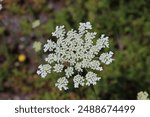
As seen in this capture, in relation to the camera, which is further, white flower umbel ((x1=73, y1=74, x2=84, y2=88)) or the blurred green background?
the blurred green background

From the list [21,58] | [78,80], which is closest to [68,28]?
[21,58]

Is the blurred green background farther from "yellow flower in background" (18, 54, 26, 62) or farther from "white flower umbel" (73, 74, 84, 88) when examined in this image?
"white flower umbel" (73, 74, 84, 88)

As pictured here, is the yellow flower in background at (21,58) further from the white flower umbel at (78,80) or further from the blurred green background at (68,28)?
the white flower umbel at (78,80)

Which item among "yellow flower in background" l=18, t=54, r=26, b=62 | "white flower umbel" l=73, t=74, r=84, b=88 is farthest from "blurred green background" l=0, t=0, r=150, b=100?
"white flower umbel" l=73, t=74, r=84, b=88

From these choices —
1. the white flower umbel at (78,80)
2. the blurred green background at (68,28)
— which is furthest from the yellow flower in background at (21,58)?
the white flower umbel at (78,80)

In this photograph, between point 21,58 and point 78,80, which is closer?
point 78,80

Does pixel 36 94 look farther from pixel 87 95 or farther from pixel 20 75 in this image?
pixel 87 95

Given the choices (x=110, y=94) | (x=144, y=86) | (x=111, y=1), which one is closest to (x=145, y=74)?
(x=144, y=86)

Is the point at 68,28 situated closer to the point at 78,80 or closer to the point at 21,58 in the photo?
the point at 21,58
